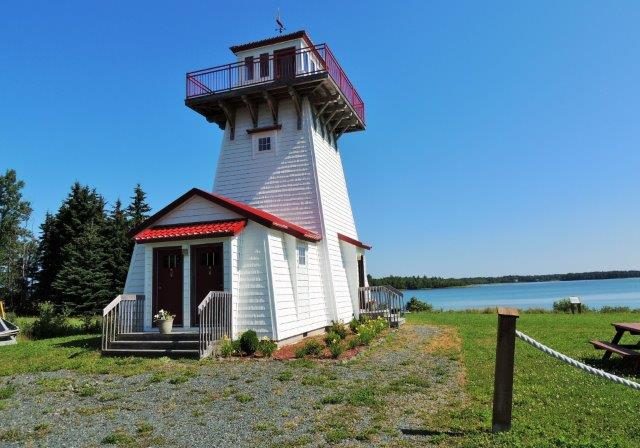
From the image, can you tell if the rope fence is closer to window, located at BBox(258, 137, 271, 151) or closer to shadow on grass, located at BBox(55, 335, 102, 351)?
shadow on grass, located at BBox(55, 335, 102, 351)

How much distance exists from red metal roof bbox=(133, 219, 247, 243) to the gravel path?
3734 millimetres

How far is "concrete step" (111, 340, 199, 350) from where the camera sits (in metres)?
11.4

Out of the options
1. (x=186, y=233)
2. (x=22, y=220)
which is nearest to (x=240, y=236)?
(x=186, y=233)

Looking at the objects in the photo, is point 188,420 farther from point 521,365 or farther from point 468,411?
point 521,365

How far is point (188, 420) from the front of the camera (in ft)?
20.1

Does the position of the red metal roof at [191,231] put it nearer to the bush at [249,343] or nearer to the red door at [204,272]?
the red door at [204,272]

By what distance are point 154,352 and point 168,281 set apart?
258 cm

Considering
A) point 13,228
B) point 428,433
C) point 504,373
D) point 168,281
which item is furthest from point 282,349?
point 13,228

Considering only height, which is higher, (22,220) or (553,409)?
(22,220)

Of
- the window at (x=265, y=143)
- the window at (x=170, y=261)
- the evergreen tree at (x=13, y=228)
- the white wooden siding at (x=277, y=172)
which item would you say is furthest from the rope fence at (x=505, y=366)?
the evergreen tree at (x=13, y=228)

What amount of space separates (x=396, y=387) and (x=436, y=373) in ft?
5.18

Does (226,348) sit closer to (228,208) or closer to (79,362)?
(79,362)

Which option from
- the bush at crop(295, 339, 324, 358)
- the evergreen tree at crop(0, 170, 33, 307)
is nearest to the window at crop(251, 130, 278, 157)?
the bush at crop(295, 339, 324, 358)

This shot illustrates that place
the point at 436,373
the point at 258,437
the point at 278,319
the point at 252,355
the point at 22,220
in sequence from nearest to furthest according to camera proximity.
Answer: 1. the point at 258,437
2. the point at 436,373
3. the point at 252,355
4. the point at 278,319
5. the point at 22,220
